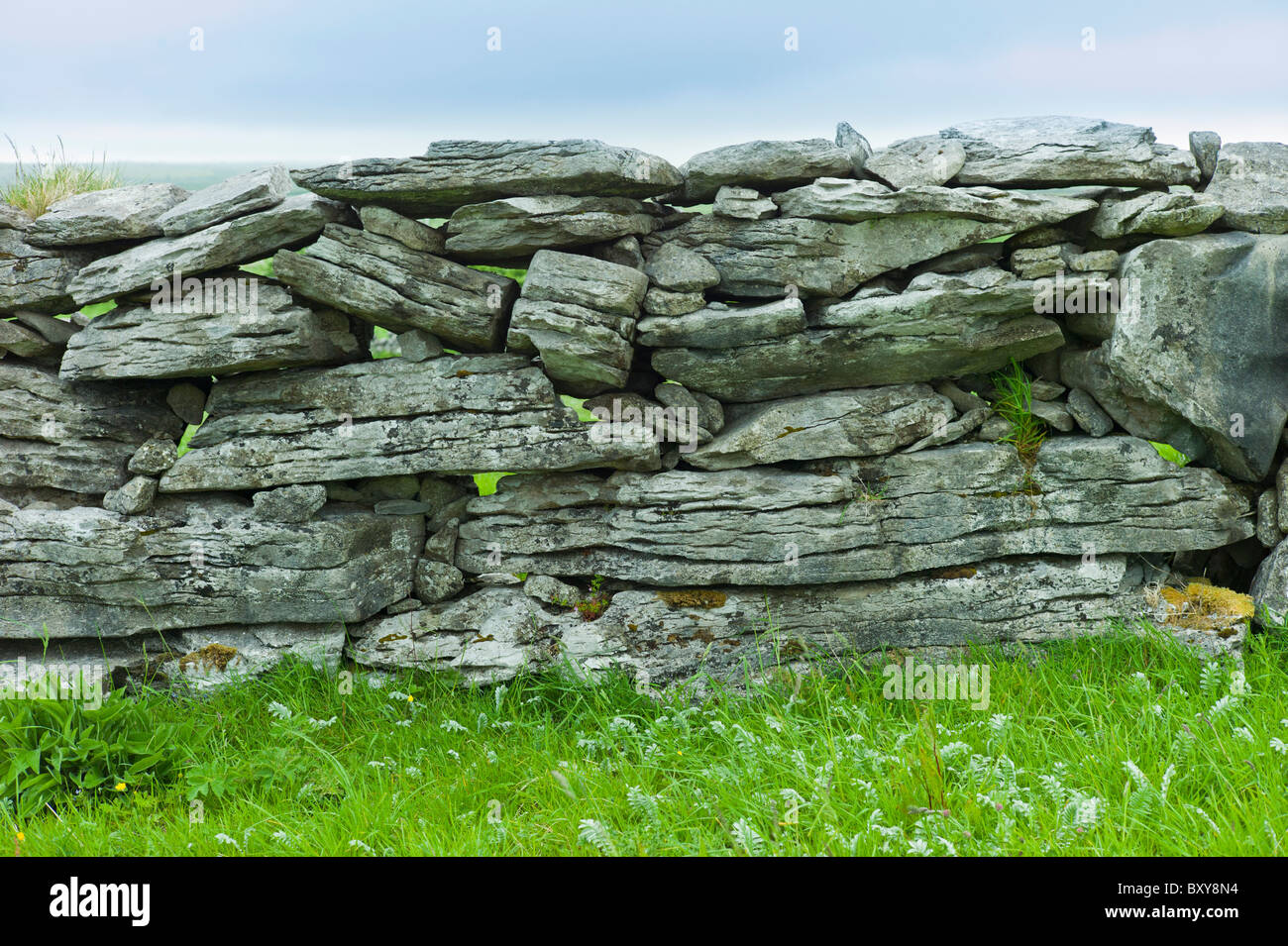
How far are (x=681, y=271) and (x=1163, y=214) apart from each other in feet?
A: 12.8

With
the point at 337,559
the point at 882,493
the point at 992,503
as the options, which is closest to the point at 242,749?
the point at 337,559

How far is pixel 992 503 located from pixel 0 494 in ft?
29.2

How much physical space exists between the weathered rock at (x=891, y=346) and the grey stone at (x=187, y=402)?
4.34m

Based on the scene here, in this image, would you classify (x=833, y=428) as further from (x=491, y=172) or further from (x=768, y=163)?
(x=491, y=172)

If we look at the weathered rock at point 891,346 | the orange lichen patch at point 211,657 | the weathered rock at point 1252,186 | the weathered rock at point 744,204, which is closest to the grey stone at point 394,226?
the weathered rock at point 891,346

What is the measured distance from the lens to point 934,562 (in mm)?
7676

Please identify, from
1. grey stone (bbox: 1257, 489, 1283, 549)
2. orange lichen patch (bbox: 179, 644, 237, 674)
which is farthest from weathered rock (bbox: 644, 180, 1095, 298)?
orange lichen patch (bbox: 179, 644, 237, 674)

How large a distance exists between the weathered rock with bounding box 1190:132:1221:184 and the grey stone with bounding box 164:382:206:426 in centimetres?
921

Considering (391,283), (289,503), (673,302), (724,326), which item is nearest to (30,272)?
(289,503)

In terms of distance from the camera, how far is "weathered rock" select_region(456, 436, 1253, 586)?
24.8 feet

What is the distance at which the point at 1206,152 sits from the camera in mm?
7641

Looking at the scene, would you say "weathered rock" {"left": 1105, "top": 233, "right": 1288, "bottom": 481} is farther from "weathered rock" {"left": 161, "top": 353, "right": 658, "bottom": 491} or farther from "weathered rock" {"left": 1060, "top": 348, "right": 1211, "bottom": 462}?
"weathered rock" {"left": 161, "top": 353, "right": 658, "bottom": 491}

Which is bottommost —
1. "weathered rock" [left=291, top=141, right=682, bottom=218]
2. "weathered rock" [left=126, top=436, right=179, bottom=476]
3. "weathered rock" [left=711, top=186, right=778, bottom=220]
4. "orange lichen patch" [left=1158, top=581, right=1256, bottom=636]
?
"orange lichen patch" [left=1158, top=581, right=1256, bottom=636]

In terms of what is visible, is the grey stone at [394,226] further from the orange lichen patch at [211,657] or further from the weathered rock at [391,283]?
the orange lichen patch at [211,657]
